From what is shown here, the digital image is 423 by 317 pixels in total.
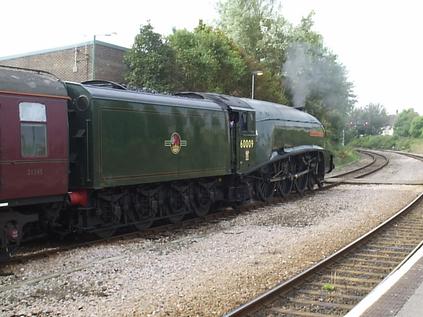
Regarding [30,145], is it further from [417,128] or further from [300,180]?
[417,128]

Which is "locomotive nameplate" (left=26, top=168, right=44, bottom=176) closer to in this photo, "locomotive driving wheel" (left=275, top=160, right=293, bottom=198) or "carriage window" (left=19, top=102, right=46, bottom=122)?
"carriage window" (left=19, top=102, right=46, bottom=122)

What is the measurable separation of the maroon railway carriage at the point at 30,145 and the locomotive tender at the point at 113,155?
15 millimetres

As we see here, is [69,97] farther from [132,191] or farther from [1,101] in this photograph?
[132,191]

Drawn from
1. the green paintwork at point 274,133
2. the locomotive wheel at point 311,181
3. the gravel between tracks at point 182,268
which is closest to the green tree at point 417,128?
the locomotive wheel at point 311,181

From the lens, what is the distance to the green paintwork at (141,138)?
909cm

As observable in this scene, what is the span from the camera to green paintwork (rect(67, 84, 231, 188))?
9094 millimetres

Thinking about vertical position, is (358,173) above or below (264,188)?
below

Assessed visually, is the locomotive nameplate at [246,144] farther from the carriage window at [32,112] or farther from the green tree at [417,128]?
the green tree at [417,128]

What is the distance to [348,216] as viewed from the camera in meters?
12.9

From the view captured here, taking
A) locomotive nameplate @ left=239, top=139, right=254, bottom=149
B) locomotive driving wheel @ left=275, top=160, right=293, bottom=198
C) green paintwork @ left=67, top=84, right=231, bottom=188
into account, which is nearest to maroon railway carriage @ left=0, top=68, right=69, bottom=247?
green paintwork @ left=67, top=84, right=231, bottom=188

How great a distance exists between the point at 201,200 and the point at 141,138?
3260mm

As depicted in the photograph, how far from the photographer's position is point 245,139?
47.1ft

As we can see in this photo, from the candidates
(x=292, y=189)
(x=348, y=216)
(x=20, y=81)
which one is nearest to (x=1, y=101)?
(x=20, y=81)

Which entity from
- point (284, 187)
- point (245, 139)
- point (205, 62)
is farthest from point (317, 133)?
point (205, 62)
